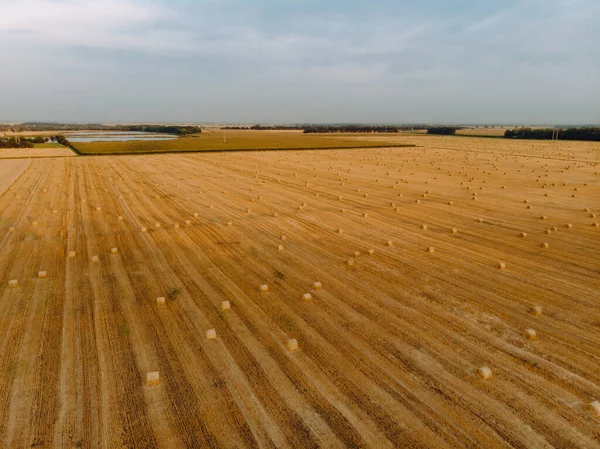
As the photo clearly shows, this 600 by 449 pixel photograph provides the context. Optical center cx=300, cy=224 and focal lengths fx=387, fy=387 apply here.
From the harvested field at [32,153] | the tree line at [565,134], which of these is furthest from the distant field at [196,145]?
the tree line at [565,134]

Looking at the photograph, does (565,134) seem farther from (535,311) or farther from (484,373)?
(484,373)

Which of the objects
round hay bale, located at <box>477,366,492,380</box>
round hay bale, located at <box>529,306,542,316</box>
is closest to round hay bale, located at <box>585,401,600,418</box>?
round hay bale, located at <box>477,366,492,380</box>

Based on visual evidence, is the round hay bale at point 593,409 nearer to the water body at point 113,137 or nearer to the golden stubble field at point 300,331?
the golden stubble field at point 300,331

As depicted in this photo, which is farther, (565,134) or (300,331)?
(565,134)

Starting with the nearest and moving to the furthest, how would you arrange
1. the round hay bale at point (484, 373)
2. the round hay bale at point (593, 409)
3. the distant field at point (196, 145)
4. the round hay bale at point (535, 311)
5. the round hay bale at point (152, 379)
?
1. the round hay bale at point (593, 409)
2. the round hay bale at point (152, 379)
3. the round hay bale at point (484, 373)
4. the round hay bale at point (535, 311)
5. the distant field at point (196, 145)

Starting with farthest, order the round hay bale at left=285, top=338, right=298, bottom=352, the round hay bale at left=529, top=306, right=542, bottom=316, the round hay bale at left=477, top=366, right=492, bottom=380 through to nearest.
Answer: the round hay bale at left=529, top=306, right=542, bottom=316 < the round hay bale at left=285, top=338, right=298, bottom=352 < the round hay bale at left=477, top=366, right=492, bottom=380

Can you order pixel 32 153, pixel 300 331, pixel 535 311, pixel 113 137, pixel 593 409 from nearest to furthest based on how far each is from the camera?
1. pixel 593 409
2. pixel 300 331
3. pixel 535 311
4. pixel 32 153
5. pixel 113 137

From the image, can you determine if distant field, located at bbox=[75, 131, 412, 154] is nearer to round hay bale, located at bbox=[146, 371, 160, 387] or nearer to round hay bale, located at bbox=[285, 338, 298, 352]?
round hay bale, located at bbox=[285, 338, 298, 352]

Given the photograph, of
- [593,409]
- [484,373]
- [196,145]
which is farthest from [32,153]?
[593,409]
